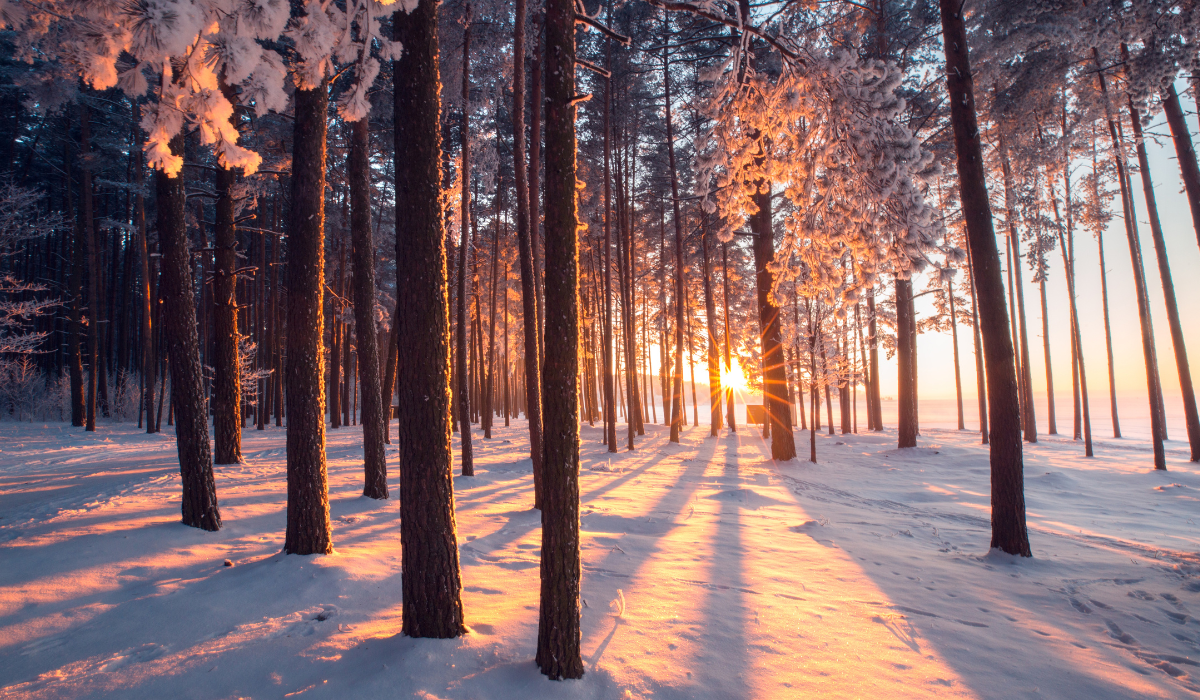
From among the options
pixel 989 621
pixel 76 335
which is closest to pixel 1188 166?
pixel 989 621

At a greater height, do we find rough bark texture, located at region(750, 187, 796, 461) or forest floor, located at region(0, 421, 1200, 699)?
rough bark texture, located at region(750, 187, 796, 461)

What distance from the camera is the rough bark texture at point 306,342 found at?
15.7 feet

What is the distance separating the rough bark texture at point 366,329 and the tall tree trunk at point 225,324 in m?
2.99

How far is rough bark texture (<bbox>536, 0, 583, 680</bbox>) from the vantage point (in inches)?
116

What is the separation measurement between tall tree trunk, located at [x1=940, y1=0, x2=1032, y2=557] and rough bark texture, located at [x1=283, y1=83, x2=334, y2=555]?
7.25 m

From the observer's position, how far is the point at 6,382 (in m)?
18.4

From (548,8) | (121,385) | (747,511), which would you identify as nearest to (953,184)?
(747,511)

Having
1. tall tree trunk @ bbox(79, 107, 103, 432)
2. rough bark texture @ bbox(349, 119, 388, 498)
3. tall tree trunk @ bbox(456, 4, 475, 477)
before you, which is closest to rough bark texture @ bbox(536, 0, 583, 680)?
rough bark texture @ bbox(349, 119, 388, 498)

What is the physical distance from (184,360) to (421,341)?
14.0ft

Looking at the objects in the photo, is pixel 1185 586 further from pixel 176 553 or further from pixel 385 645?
pixel 176 553

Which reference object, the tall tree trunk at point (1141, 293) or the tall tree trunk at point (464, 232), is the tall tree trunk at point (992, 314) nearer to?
the tall tree trunk at point (464, 232)

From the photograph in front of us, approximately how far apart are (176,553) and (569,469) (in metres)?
4.47

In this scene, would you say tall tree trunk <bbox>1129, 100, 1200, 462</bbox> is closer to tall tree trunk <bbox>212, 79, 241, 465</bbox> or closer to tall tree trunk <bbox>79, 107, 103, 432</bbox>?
tall tree trunk <bbox>212, 79, 241, 465</bbox>

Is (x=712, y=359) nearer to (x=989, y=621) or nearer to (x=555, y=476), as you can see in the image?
(x=989, y=621)
